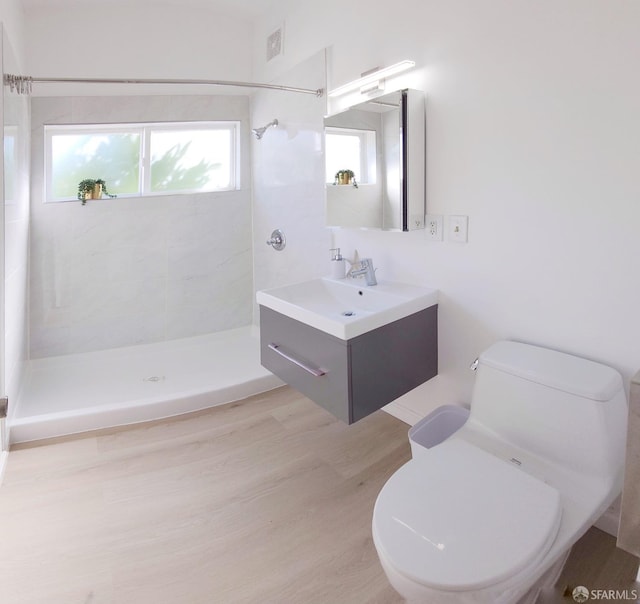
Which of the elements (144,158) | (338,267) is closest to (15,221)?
(144,158)

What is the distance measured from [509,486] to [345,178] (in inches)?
68.4

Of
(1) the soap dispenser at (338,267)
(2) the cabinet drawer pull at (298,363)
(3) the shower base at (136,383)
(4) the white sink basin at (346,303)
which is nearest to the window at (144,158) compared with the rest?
(3) the shower base at (136,383)

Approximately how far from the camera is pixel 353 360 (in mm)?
1676

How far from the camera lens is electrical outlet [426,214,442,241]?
2.00 metres

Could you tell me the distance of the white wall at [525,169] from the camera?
4.61 feet

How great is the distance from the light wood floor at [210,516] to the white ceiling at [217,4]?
2.78 meters

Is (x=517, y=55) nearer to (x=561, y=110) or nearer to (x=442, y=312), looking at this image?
(x=561, y=110)

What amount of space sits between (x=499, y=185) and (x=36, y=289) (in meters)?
3.07

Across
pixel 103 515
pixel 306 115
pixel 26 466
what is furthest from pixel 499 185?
pixel 26 466

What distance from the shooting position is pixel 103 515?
1722 millimetres

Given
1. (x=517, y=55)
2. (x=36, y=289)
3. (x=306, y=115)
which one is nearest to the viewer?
(x=517, y=55)

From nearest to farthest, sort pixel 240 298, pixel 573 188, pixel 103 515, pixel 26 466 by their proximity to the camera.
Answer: pixel 573 188 → pixel 103 515 → pixel 26 466 → pixel 240 298

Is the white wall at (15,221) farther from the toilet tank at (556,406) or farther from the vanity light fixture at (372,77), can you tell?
the toilet tank at (556,406)

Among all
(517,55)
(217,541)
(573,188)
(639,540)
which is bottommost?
(217,541)
